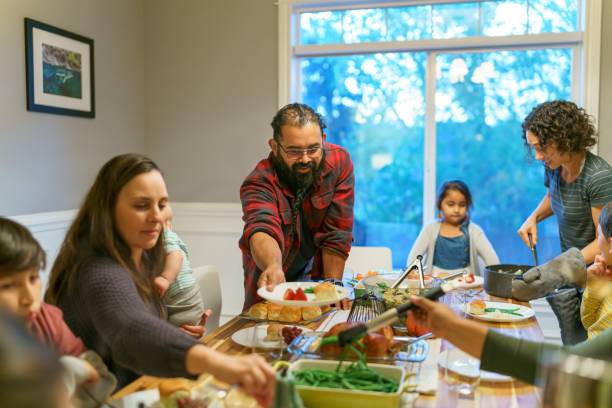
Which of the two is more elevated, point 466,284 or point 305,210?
point 305,210

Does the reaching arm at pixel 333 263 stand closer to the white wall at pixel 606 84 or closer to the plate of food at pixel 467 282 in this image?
the plate of food at pixel 467 282

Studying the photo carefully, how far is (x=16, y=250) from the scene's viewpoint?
110cm

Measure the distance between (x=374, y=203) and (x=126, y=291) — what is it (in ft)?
9.80

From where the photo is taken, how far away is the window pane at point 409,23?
3832 millimetres

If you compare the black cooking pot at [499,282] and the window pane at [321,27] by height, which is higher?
the window pane at [321,27]

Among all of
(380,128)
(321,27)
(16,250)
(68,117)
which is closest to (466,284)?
(16,250)

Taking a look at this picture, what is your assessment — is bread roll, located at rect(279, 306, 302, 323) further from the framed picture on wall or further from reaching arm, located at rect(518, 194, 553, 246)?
the framed picture on wall

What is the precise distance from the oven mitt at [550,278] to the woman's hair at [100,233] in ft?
Result: 4.31

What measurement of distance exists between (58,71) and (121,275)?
245 cm

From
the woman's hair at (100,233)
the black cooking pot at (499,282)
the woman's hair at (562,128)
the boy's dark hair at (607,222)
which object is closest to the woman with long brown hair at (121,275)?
the woman's hair at (100,233)

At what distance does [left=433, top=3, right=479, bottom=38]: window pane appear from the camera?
12.3 feet

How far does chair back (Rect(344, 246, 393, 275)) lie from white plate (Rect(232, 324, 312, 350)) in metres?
1.45

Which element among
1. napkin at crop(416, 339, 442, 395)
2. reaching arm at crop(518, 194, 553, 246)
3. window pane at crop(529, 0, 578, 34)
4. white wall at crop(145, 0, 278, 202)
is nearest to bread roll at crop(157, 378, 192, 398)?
napkin at crop(416, 339, 442, 395)

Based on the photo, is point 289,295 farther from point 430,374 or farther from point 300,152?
point 300,152
